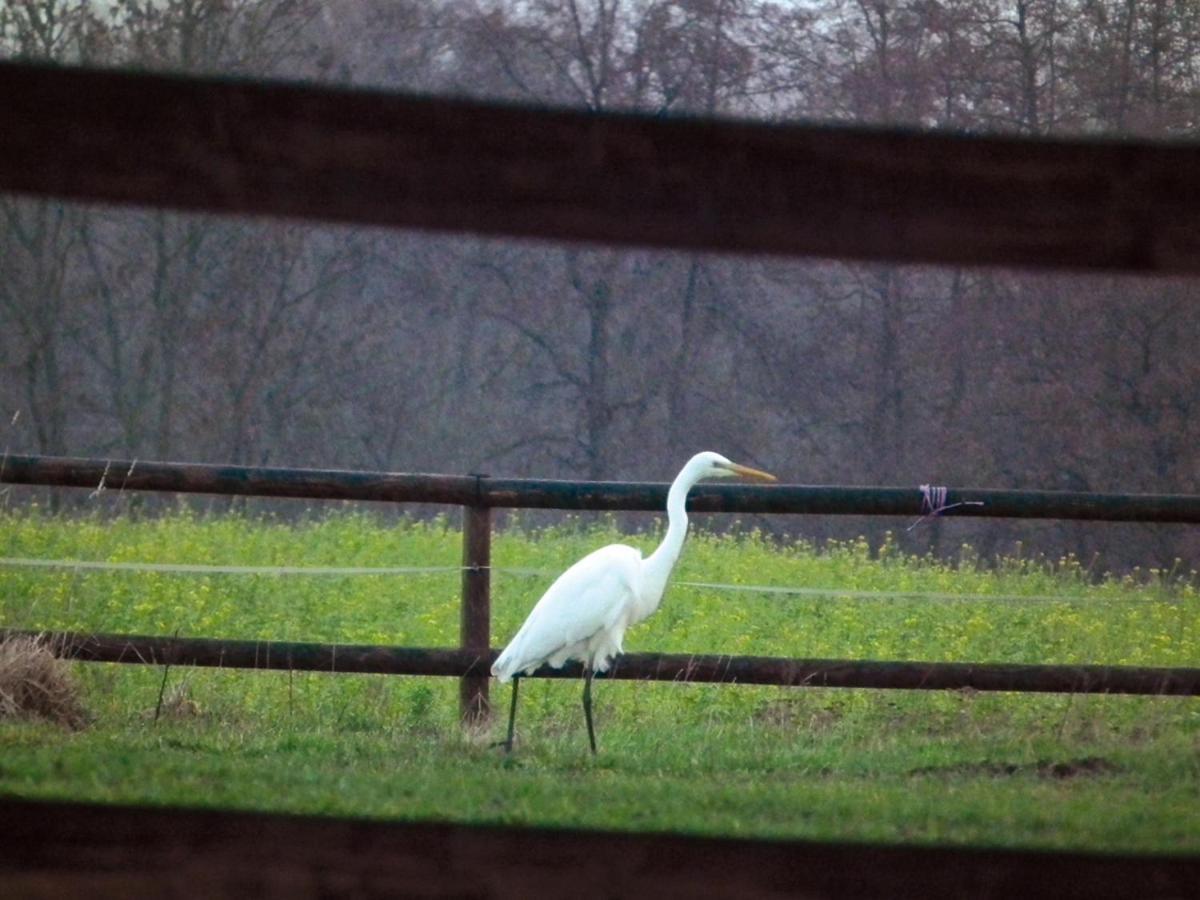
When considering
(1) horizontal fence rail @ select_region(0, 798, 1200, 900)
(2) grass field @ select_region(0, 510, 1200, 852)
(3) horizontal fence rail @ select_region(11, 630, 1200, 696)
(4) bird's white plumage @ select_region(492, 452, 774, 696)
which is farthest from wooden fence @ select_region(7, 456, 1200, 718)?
(1) horizontal fence rail @ select_region(0, 798, 1200, 900)

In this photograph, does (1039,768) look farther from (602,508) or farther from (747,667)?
(602,508)

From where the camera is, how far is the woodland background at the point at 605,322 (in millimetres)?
11828

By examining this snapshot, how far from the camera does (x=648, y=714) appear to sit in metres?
7.01

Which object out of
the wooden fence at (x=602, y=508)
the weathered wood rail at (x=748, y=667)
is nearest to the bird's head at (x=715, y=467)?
the wooden fence at (x=602, y=508)

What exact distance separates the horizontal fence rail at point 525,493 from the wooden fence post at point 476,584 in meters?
0.17

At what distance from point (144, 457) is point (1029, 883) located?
1556cm

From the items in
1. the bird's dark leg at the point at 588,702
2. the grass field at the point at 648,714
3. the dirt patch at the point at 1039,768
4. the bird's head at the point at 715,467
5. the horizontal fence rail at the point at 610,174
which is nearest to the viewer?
the horizontal fence rail at the point at 610,174

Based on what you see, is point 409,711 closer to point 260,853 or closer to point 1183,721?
point 1183,721

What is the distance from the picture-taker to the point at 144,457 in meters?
15.9

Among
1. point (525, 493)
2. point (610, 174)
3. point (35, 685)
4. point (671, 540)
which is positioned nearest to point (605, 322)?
point (671, 540)

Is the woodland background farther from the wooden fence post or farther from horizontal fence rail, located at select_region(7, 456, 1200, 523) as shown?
the wooden fence post

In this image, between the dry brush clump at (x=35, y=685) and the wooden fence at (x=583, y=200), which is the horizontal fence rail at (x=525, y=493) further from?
the wooden fence at (x=583, y=200)

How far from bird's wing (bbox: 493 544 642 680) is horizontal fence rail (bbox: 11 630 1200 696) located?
396 millimetres

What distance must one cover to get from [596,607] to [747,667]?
29.5 inches
